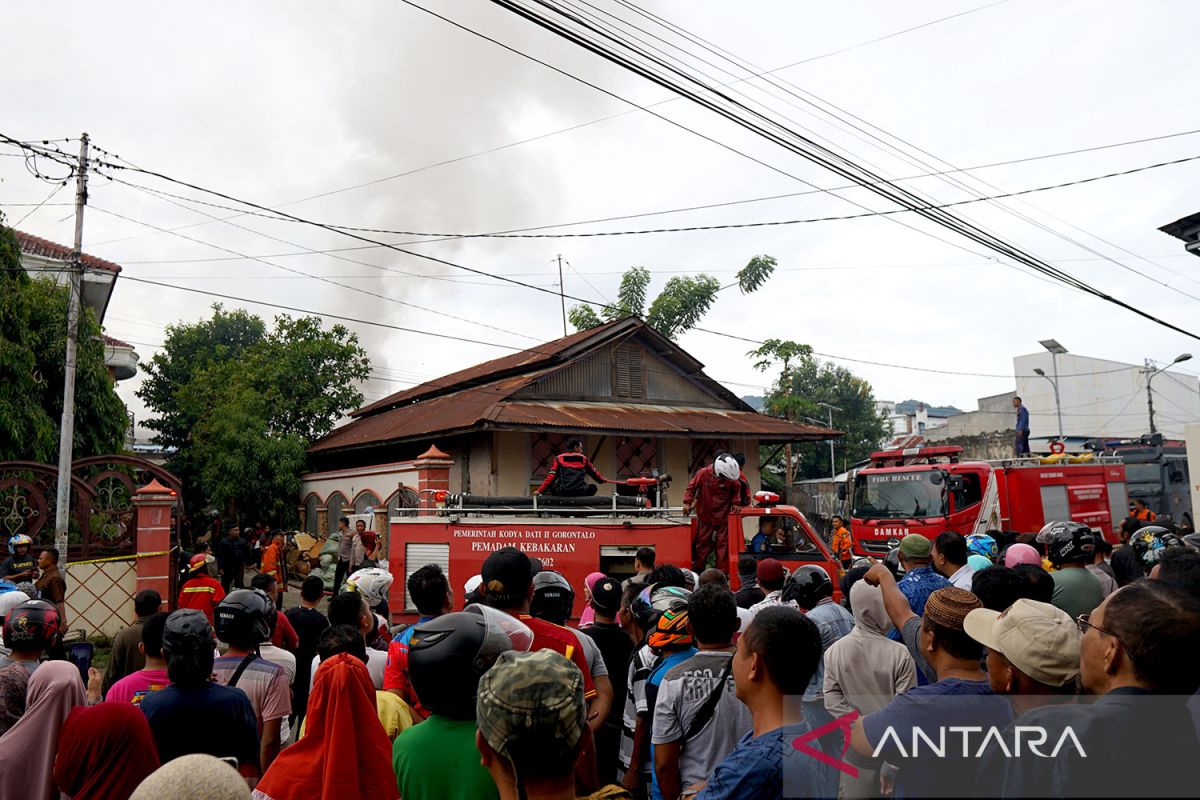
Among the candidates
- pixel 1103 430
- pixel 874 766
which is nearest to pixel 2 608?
pixel 874 766

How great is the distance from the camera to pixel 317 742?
317cm

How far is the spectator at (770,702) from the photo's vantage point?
7.80 ft

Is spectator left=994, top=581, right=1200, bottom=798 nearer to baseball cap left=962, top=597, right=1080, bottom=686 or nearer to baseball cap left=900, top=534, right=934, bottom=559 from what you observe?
baseball cap left=962, top=597, right=1080, bottom=686

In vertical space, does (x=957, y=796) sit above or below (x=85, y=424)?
below

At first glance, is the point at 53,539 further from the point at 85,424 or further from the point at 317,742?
the point at 317,742

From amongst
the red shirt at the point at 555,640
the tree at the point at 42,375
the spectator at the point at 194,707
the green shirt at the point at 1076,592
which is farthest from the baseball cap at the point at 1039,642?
the tree at the point at 42,375

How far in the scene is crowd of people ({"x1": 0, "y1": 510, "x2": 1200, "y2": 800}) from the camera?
2.10 metres

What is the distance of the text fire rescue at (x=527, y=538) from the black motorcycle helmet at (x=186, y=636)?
6.39 m

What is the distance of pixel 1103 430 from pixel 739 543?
1858 inches

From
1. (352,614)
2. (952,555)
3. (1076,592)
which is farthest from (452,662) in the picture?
(1076,592)

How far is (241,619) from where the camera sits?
4.13 metres

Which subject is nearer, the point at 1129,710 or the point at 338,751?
the point at 1129,710

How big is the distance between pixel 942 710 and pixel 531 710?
142 centimetres

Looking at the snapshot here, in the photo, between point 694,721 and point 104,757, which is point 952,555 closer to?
point 694,721
